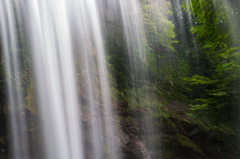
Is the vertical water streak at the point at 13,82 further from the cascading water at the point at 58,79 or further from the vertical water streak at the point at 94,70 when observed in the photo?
the vertical water streak at the point at 94,70

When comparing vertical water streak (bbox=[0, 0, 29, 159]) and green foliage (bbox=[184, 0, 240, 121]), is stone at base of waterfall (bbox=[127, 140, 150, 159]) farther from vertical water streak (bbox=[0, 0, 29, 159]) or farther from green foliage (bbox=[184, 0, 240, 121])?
vertical water streak (bbox=[0, 0, 29, 159])

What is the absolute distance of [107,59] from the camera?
17.6ft

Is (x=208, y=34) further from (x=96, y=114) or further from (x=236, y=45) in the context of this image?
(x=96, y=114)

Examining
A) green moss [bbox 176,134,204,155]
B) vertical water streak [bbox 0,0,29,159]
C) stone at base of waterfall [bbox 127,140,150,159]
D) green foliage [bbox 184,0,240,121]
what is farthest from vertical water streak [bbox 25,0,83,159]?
green foliage [bbox 184,0,240,121]

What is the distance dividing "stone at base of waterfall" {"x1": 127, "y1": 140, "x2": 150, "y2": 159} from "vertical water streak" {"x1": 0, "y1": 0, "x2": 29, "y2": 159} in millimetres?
3030

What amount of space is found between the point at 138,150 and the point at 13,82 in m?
4.28

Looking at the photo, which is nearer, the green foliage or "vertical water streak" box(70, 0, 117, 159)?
the green foliage

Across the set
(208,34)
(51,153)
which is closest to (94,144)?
(51,153)

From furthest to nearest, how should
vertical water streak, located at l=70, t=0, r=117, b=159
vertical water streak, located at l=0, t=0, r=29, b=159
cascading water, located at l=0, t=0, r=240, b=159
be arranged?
vertical water streak, located at l=70, t=0, r=117, b=159 → cascading water, located at l=0, t=0, r=240, b=159 → vertical water streak, located at l=0, t=0, r=29, b=159

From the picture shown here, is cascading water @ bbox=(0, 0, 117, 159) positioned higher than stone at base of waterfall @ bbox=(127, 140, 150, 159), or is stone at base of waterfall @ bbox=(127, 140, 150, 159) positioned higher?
cascading water @ bbox=(0, 0, 117, 159)

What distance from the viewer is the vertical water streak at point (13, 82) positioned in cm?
385

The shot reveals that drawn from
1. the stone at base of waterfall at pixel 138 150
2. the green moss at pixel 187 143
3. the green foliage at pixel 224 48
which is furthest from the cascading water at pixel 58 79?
the green foliage at pixel 224 48

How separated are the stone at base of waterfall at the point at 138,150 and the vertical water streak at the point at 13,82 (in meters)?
3.03

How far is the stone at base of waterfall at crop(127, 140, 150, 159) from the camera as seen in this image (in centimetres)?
466
